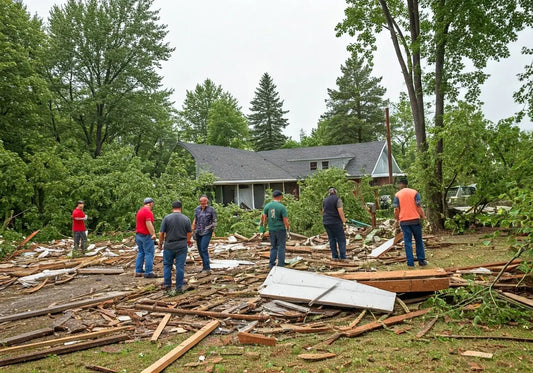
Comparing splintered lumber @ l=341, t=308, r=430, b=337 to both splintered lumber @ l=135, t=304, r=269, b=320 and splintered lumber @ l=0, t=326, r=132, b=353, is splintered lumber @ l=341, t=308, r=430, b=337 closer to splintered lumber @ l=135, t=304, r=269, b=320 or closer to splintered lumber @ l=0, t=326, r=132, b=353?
splintered lumber @ l=135, t=304, r=269, b=320

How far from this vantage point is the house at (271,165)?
30.0 metres

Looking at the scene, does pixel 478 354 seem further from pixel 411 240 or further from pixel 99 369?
pixel 99 369

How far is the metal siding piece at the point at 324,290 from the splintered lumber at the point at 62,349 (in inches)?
96.3

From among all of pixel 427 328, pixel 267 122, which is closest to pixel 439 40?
pixel 427 328

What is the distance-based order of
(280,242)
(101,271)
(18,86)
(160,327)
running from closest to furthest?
1. (160,327)
2. (280,242)
3. (101,271)
4. (18,86)

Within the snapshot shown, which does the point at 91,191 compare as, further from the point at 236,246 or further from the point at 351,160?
the point at 351,160

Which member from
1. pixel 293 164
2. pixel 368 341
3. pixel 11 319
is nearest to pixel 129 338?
pixel 11 319

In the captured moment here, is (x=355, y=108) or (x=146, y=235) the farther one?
(x=355, y=108)

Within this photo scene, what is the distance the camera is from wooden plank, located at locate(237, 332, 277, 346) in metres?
4.91

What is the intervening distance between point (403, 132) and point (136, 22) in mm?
41979

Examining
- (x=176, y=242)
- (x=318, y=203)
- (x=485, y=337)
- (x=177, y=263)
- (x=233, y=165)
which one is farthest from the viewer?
(x=233, y=165)

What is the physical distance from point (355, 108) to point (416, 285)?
4712 cm

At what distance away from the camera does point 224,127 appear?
50781 millimetres

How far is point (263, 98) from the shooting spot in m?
58.6
